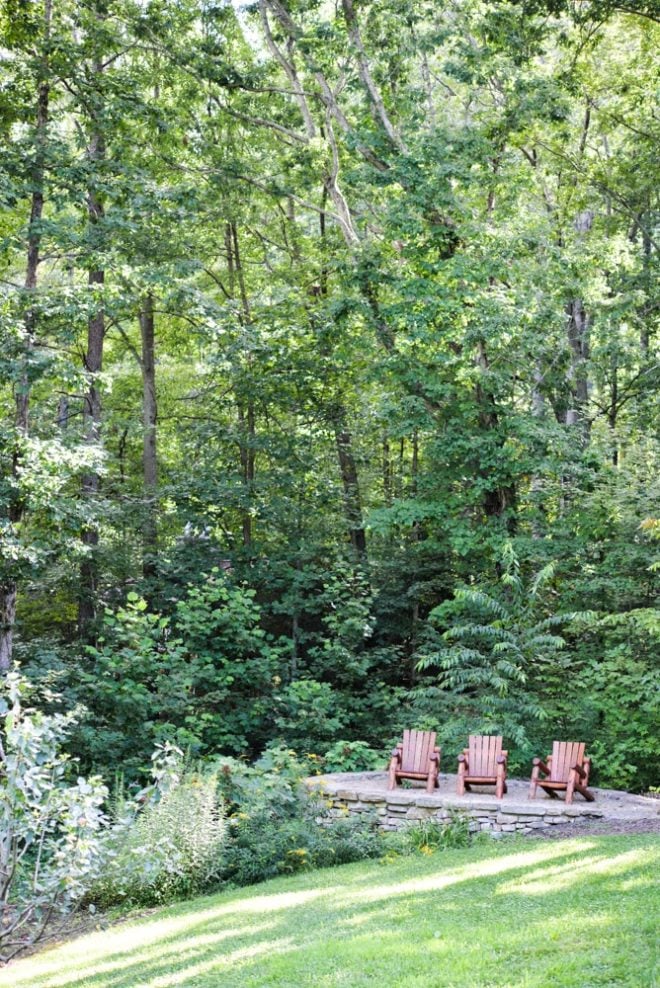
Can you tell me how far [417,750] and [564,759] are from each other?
5.19 feet

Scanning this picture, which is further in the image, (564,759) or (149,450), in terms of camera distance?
(149,450)

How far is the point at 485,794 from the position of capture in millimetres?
Result: 9805

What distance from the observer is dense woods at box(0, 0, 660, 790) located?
11.1 metres

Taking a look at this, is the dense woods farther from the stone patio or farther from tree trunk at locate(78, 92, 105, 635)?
the stone patio

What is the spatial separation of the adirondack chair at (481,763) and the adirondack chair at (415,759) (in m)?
0.31

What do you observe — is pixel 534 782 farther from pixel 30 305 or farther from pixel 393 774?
pixel 30 305

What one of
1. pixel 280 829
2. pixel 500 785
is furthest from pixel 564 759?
pixel 280 829

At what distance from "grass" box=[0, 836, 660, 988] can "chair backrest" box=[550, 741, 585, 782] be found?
200 cm

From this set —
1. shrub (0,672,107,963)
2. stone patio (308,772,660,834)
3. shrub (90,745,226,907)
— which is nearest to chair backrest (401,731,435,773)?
stone patio (308,772,660,834)

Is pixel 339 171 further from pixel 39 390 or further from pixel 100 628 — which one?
pixel 100 628

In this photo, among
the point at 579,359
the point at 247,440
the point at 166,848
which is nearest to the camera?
the point at 166,848

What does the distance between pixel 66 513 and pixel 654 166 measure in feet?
36.9

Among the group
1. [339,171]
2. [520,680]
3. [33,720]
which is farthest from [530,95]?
[33,720]

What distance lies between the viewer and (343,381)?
15.8 m
